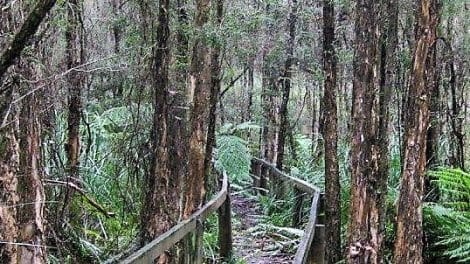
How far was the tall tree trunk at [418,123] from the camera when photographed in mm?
4984

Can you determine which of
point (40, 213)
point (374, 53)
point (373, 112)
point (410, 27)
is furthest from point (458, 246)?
point (40, 213)

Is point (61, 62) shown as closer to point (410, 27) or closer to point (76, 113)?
point (76, 113)

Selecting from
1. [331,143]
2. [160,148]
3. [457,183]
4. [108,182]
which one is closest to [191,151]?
[108,182]

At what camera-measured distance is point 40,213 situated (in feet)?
12.1

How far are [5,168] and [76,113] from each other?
4.13 m

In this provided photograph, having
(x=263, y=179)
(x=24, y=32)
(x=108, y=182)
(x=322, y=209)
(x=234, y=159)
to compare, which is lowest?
(x=263, y=179)

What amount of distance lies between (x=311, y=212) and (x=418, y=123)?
1.29 meters

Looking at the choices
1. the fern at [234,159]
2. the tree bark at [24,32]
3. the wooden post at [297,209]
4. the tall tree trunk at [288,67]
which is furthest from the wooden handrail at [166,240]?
the fern at [234,159]

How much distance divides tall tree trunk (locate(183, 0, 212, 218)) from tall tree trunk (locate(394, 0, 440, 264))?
2.66m

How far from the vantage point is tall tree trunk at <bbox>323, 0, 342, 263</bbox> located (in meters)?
6.92

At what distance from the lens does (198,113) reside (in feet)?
23.7

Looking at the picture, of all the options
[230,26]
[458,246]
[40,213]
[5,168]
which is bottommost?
[458,246]

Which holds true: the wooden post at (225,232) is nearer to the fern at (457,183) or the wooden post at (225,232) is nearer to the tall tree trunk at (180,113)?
the tall tree trunk at (180,113)

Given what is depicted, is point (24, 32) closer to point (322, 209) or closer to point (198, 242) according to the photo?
point (198, 242)
